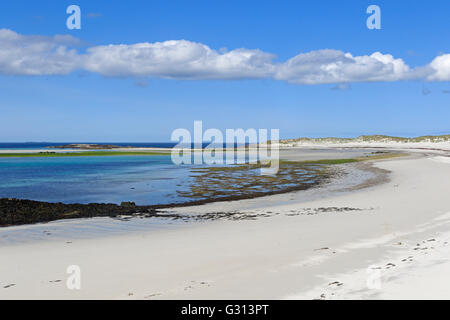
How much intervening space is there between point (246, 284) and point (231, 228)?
20.6ft

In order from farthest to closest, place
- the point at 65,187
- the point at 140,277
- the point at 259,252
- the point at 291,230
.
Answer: the point at 65,187 < the point at 291,230 < the point at 259,252 < the point at 140,277

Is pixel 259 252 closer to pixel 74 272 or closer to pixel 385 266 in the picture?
pixel 385 266

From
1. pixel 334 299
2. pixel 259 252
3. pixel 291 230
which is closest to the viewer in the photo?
pixel 334 299

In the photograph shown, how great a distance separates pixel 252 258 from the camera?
966 centimetres

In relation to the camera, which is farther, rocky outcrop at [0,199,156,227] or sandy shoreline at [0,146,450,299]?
rocky outcrop at [0,199,156,227]

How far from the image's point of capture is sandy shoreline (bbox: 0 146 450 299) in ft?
24.1

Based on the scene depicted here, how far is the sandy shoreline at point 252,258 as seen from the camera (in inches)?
289

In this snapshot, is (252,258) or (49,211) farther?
(49,211)

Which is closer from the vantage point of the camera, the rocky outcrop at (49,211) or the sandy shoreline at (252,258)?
the sandy shoreline at (252,258)

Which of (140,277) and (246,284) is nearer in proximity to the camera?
(246,284)

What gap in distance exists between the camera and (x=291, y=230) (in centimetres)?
1316
